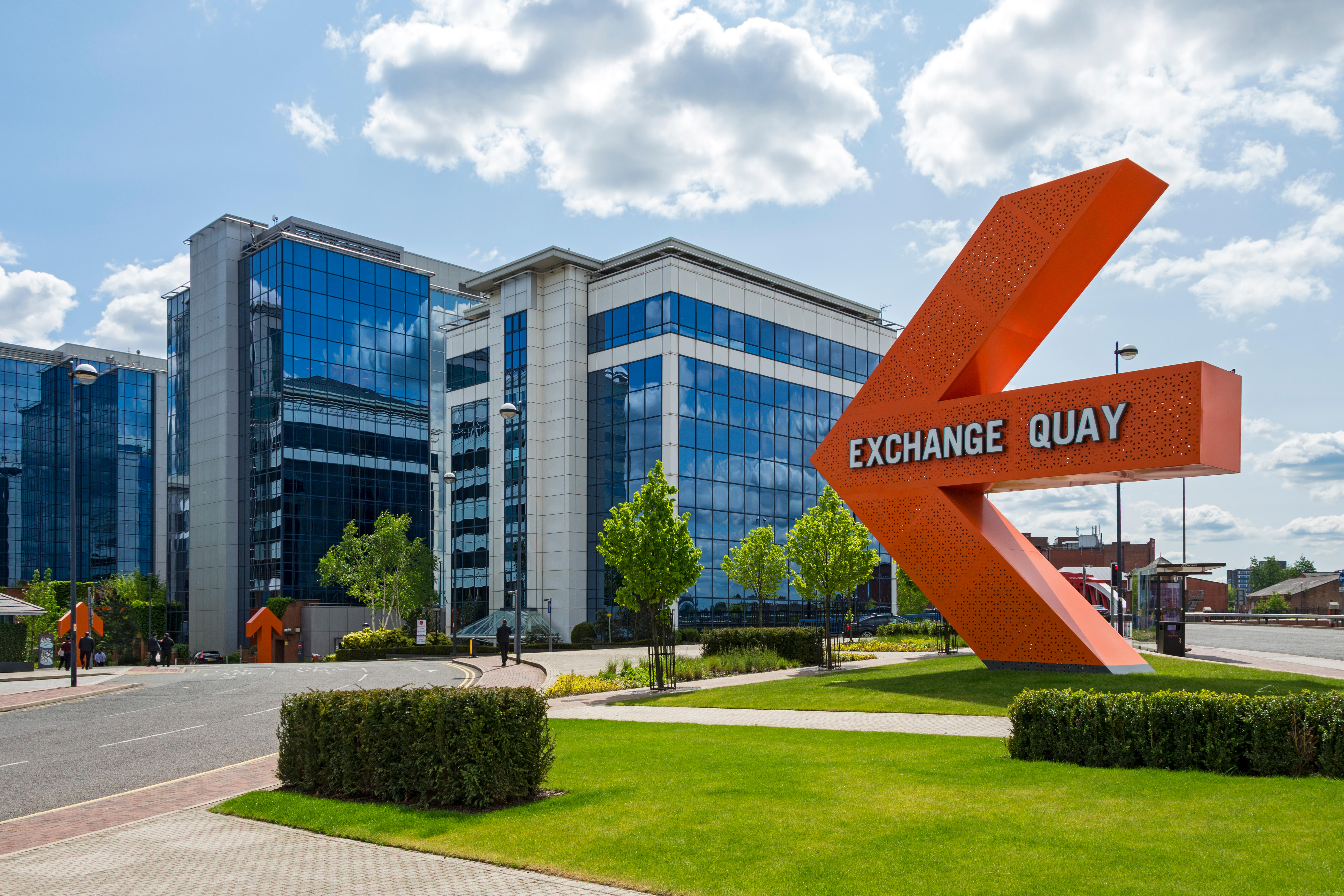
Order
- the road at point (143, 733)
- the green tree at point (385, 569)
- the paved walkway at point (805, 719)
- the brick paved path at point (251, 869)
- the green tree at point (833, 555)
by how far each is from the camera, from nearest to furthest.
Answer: the brick paved path at point (251, 869) < the road at point (143, 733) < the paved walkway at point (805, 719) < the green tree at point (833, 555) < the green tree at point (385, 569)

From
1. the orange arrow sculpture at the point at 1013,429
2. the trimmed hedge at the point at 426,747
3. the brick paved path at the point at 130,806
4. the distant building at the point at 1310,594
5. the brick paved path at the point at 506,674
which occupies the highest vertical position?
the orange arrow sculpture at the point at 1013,429

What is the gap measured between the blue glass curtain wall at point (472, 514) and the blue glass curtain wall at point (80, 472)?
231ft

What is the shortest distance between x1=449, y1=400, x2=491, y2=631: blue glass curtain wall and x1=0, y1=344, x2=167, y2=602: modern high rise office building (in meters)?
67.9

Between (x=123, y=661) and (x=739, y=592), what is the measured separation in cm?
4443

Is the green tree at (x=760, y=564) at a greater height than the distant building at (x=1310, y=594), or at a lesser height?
greater

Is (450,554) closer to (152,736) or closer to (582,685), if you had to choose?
(582,685)

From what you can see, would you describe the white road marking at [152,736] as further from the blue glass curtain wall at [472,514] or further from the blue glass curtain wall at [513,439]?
the blue glass curtain wall at [472,514]

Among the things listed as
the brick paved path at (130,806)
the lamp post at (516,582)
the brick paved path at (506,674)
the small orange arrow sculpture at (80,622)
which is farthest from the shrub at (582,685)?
the small orange arrow sculpture at (80,622)

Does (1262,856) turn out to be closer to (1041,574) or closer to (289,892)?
(289,892)

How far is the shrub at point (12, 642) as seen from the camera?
43.7 m

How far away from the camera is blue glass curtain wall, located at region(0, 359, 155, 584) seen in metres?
115

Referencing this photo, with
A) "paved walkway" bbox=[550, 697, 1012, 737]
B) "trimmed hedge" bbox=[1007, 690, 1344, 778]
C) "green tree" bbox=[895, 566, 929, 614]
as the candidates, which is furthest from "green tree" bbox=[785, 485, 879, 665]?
"green tree" bbox=[895, 566, 929, 614]

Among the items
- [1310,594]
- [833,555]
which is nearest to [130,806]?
[833,555]

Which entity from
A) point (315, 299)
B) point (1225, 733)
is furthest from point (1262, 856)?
point (315, 299)
